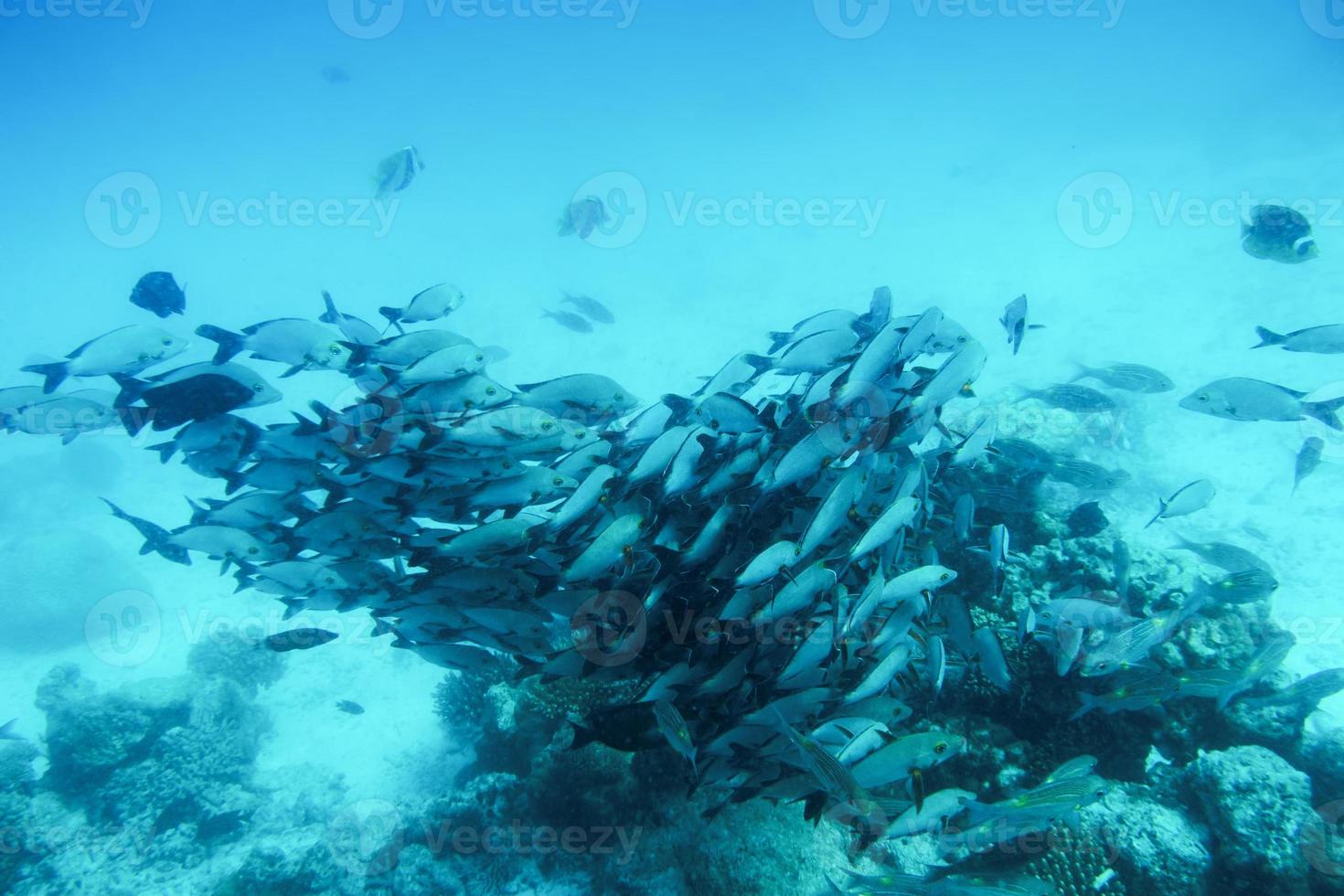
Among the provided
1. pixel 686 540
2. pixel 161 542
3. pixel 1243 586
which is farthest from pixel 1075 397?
pixel 161 542

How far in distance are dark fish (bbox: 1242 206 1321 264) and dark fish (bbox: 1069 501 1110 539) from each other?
3636 mm

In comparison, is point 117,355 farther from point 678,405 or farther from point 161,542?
point 678,405

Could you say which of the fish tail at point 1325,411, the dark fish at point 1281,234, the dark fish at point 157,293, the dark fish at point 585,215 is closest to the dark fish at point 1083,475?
the fish tail at point 1325,411

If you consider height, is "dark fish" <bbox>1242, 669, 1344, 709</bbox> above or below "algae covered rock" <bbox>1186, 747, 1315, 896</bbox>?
above

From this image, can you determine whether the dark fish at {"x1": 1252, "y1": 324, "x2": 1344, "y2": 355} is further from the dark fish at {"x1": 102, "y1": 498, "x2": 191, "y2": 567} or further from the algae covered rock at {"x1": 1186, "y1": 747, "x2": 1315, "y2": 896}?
the dark fish at {"x1": 102, "y1": 498, "x2": 191, "y2": 567}

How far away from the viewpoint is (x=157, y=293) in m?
6.02

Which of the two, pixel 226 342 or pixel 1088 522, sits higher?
pixel 226 342

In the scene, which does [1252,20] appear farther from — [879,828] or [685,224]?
[879,828]

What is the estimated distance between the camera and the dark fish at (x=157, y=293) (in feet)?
19.7

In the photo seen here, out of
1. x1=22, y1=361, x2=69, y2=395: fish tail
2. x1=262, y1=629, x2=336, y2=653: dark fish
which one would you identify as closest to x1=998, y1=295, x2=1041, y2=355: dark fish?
x1=262, y1=629, x2=336, y2=653: dark fish

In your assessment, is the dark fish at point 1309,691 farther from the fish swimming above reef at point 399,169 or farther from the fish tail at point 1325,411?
the fish swimming above reef at point 399,169

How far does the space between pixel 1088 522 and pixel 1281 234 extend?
4060 millimetres

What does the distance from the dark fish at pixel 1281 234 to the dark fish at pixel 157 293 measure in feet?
37.5

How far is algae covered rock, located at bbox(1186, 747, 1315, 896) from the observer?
3770 millimetres
